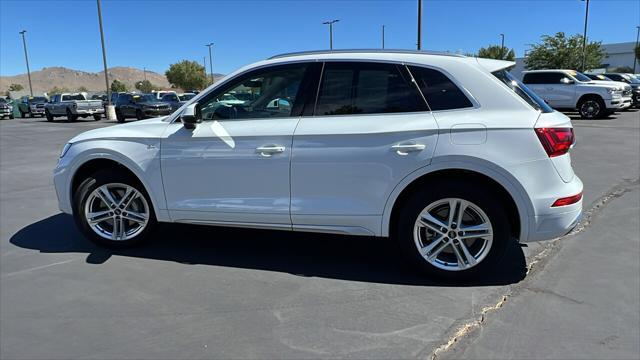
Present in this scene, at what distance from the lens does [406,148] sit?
3.63m

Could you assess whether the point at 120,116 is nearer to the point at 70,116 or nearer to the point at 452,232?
the point at 70,116

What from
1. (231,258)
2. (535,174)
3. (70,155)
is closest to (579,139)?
(535,174)

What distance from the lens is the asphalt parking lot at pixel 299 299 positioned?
2.91m

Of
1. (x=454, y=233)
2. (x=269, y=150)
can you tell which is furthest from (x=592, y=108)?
(x=269, y=150)

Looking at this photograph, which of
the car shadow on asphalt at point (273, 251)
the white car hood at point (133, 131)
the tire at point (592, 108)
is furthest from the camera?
the tire at point (592, 108)

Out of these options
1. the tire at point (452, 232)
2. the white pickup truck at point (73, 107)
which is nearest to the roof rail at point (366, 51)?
the tire at point (452, 232)

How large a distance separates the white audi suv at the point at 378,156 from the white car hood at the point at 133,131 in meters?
0.02

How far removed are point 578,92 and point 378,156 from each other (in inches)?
742

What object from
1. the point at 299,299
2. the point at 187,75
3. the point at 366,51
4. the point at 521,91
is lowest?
the point at 299,299

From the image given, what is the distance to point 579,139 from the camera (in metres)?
12.7

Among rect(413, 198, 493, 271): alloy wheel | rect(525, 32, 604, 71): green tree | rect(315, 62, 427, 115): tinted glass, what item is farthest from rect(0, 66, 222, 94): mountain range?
rect(413, 198, 493, 271): alloy wheel

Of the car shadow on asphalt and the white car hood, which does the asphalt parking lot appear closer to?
the car shadow on asphalt

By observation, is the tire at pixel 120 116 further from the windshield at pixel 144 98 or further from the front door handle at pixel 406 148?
the front door handle at pixel 406 148

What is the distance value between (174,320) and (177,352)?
421mm
